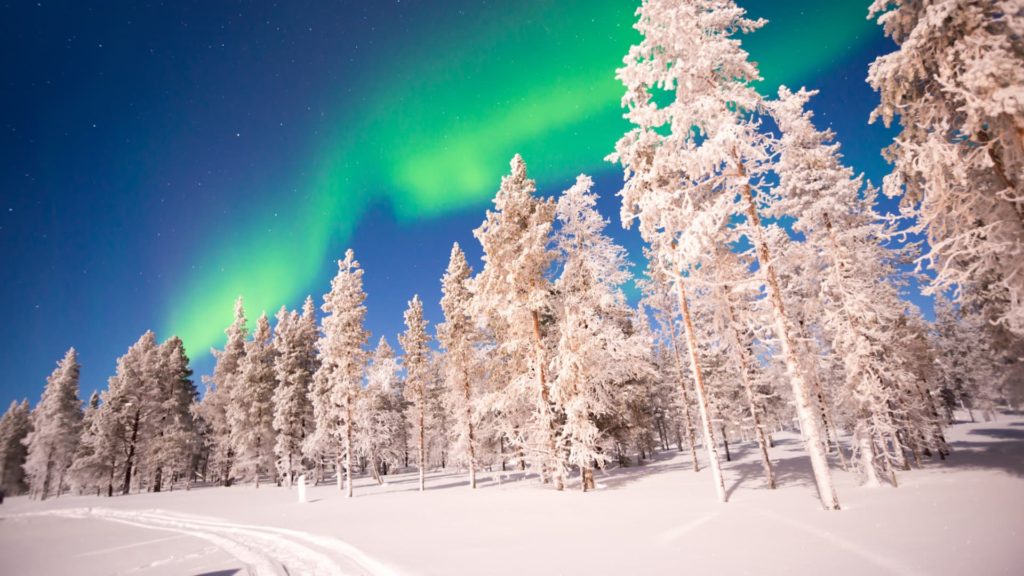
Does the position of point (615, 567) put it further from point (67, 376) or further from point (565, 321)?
point (67, 376)

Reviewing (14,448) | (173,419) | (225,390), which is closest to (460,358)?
(225,390)

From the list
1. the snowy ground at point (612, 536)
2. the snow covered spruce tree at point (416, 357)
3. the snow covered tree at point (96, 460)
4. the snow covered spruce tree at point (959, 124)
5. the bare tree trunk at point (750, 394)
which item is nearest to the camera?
the snowy ground at point (612, 536)

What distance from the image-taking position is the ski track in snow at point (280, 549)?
324 inches

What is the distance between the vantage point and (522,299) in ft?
62.2

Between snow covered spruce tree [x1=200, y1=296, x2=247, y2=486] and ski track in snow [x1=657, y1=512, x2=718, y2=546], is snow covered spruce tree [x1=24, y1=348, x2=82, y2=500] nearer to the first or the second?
snow covered spruce tree [x1=200, y1=296, x2=247, y2=486]

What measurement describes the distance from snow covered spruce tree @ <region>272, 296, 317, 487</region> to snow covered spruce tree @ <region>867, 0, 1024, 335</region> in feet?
119

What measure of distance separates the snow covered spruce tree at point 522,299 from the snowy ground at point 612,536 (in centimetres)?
274

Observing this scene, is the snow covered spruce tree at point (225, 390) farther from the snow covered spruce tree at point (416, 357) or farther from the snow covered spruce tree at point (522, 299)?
the snow covered spruce tree at point (522, 299)

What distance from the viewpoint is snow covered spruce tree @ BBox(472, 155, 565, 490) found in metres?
18.0

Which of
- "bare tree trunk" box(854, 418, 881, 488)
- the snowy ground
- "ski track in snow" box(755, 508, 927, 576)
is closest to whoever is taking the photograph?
"ski track in snow" box(755, 508, 927, 576)

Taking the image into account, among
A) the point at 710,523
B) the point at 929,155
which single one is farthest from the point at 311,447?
the point at 929,155

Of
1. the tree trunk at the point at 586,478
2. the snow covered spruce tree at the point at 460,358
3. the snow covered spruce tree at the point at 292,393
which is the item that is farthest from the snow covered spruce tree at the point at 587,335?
the snow covered spruce tree at the point at 292,393

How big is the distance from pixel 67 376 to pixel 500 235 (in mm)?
50068

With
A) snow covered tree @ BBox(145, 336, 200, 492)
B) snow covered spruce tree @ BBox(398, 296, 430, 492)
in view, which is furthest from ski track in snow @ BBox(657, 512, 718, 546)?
snow covered tree @ BBox(145, 336, 200, 492)
